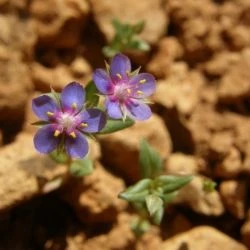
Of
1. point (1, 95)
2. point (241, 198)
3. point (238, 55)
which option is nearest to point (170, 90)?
point (238, 55)

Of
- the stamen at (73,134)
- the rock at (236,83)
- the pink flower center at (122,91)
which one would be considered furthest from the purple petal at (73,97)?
the rock at (236,83)

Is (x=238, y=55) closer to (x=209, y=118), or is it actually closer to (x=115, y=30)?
(x=209, y=118)

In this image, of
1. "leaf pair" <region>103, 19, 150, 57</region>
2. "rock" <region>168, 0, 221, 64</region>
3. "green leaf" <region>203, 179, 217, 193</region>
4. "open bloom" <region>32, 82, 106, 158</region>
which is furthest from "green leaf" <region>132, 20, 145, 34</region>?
"open bloom" <region>32, 82, 106, 158</region>

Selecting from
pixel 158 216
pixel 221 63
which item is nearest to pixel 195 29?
pixel 221 63

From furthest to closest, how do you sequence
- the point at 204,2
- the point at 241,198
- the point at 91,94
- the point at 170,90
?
the point at 204,2 → the point at 170,90 → the point at 241,198 → the point at 91,94

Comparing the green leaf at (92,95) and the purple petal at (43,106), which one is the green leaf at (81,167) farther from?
the purple petal at (43,106)

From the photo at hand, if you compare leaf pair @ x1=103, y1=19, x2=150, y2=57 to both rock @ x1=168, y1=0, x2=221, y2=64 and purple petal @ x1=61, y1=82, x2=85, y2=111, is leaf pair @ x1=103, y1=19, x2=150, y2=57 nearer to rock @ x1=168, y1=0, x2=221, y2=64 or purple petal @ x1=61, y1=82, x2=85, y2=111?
rock @ x1=168, y1=0, x2=221, y2=64

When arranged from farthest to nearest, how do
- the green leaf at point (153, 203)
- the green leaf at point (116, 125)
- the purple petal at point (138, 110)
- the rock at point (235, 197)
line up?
1. the rock at point (235, 197)
2. the green leaf at point (153, 203)
3. the green leaf at point (116, 125)
4. the purple petal at point (138, 110)
